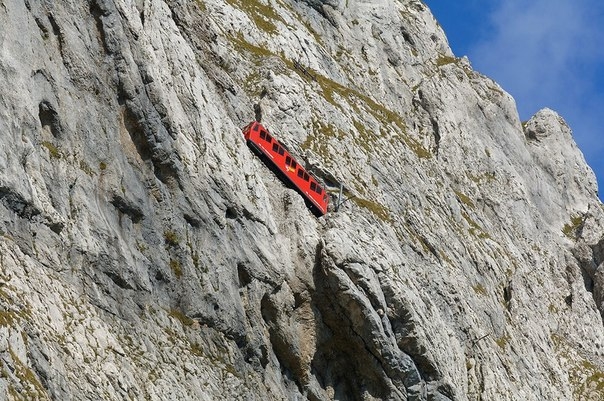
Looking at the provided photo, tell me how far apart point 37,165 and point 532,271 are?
190 feet

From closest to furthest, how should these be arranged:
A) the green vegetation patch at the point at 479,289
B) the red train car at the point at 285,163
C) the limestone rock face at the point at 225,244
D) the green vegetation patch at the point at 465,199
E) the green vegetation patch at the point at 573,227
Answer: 1. the limestone rock face at the point at 225,244
2. the red train car at the point at 285,163
3. the green vegetation patch at the point at 479,289
4. the green vegetation patch at the point at 465,199
5. the green vegetation patch at the point at 573,227

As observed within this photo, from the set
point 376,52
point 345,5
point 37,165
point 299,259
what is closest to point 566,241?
point 376,52

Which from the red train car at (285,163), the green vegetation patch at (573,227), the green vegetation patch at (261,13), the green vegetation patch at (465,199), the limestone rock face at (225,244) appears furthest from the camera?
the green vegetation patch at (573,227)

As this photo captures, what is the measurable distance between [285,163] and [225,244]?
10645 millimetres

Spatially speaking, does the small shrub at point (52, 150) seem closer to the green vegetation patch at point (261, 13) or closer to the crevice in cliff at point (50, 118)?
the crevice in cliff at point (50, 118)

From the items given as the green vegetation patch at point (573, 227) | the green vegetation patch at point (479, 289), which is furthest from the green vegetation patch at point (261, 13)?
the green vegetation patch at point (573, 227)

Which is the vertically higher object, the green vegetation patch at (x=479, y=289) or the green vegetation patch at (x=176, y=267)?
the green vegetation patch at (x=479, y=289)

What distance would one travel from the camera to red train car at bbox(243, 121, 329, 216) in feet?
179

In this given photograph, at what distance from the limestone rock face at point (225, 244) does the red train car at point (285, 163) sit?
100 cm

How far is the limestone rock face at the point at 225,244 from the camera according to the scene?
3569 centimetres

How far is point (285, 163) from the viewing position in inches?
2175

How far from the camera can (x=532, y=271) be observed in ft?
277

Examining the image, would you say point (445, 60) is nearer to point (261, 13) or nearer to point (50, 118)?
point (261, 13)

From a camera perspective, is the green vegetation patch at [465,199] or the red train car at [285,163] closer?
the red train car at [285,163]
